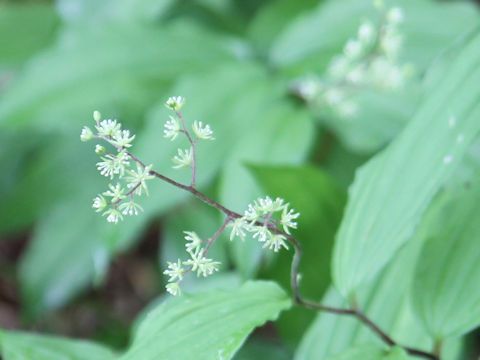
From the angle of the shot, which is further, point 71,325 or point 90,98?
point 71,325

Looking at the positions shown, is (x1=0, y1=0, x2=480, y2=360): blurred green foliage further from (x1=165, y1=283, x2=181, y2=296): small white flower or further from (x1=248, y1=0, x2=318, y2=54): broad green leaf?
(x1=165, y1=283, x2=181, y2=296): small white flower

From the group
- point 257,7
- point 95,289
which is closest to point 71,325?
point 95,289

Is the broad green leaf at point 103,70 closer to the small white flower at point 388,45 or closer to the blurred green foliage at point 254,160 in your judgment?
the blurred green foliage at point 254,160

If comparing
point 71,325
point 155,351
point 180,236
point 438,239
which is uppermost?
point 438,239

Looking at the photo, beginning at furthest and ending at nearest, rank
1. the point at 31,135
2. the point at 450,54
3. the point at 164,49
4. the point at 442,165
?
the point at 31,135
the point at 164,49
the point at 450,54
the point at 442,165

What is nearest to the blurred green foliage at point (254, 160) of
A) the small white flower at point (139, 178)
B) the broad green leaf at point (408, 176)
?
the broad green leaf at point (408, 176)

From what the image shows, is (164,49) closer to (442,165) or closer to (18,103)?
(18,103)
